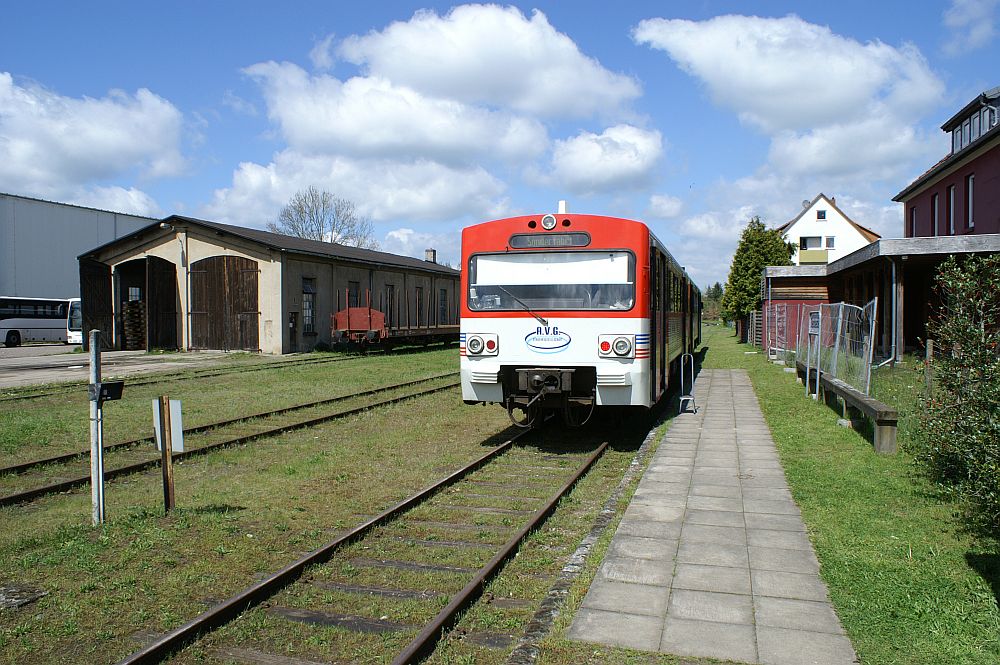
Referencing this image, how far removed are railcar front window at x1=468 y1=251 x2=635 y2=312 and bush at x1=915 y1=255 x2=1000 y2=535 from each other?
11.7 ft

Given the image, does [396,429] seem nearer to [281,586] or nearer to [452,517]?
[452,517]

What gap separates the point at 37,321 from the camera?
136 ft

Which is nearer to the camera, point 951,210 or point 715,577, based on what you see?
point 715,577

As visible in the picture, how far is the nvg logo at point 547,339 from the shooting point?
1004cm

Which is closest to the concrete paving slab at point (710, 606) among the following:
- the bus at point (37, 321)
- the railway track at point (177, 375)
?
the railway track at point (177, 375)

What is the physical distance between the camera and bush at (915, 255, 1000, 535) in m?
6.39

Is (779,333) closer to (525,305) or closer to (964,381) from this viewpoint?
(525,305)

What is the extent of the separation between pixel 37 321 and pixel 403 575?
4340 cm

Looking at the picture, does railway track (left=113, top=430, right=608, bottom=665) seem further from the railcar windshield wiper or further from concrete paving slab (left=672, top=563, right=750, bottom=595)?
the railcar windshield wiper

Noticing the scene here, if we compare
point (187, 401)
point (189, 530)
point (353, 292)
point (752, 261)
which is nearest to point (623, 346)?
point (189, 530)

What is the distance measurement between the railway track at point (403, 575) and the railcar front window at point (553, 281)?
2.64m

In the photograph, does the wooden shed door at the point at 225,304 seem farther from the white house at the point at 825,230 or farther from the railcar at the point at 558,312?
the white house at the point at 825,230

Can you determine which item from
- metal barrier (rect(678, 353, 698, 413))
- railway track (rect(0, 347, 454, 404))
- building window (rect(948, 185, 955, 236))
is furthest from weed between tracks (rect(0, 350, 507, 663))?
building window (rect(948, 185, 955, 236))

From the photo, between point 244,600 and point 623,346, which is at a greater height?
point 623,346
